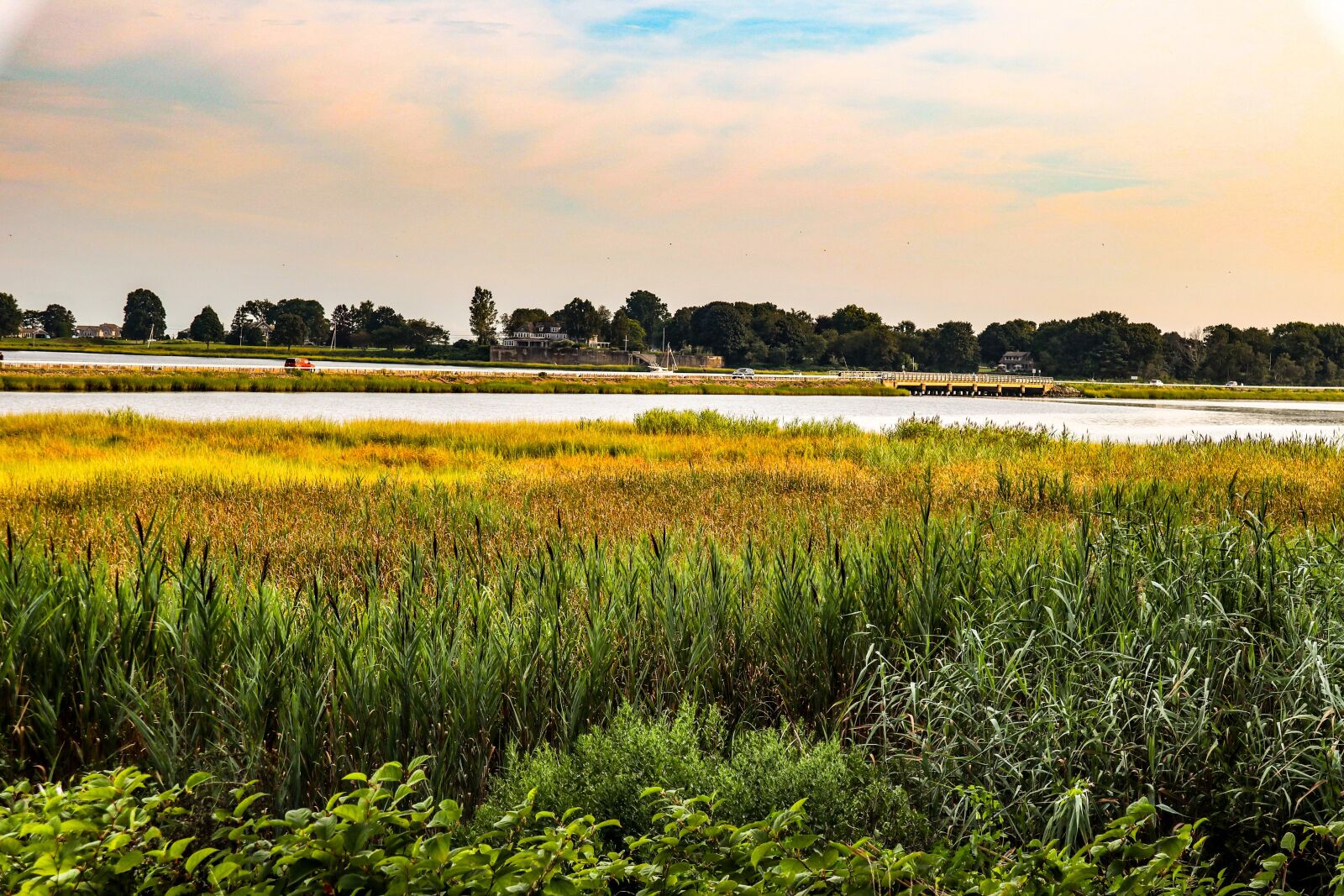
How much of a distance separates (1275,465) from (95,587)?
20.5 metres

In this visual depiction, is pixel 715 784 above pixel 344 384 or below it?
below

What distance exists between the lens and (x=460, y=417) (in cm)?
3953

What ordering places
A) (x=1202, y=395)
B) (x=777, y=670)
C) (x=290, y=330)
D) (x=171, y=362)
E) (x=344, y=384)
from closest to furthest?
(x=777, y=670) → (x=344, y=384) → (x=171, y=362) → (x=1202, y=395) → (x=290, y=330)

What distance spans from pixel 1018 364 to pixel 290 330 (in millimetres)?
141419

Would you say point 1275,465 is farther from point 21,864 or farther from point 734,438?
point 21,864

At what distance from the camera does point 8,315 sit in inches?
6491

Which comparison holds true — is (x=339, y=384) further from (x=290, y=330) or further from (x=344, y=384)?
(x=290, y=330)

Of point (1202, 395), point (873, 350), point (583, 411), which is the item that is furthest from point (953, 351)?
point (583, 411)

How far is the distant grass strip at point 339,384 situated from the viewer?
53.7 m

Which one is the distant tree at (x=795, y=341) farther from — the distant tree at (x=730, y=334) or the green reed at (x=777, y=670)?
the green reed at (x=777, y=670)

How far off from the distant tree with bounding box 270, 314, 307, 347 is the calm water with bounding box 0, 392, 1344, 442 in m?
133

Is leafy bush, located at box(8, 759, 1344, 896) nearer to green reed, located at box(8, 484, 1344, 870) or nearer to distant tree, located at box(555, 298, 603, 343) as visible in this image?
green reed, located at box(8, 484, 1344, 870)

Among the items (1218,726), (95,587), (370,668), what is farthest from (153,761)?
(1218,726)

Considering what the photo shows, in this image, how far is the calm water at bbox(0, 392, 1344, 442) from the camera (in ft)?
121
